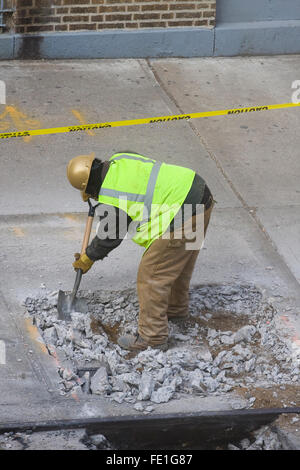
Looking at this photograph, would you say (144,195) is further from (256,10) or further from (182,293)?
(256,10)

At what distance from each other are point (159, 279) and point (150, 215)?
18.7 inches

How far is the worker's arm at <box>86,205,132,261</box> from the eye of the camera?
6055 mm

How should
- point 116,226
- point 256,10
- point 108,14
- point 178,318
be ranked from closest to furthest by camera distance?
1. point 116,226
2. point 178,318
3. point 108,14
4. point 256,10

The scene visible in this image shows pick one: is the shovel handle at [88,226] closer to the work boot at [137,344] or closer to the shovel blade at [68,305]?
the shovel blade at [68,305]

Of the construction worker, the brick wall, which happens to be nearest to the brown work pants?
the construction worker

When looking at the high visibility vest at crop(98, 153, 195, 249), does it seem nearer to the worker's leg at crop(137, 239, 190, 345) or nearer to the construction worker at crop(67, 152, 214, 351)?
the construction worker at crop(67, 152, 214, 351)

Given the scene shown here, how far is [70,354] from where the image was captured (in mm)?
6312

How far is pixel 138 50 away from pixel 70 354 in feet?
17.7

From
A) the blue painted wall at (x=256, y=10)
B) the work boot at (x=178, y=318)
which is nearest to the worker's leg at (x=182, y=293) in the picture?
the work boot at (x=178, y=318)

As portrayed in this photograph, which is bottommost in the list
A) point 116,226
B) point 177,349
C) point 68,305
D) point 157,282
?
point 177,349

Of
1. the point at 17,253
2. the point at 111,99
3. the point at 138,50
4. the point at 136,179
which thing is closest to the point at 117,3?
the point at 138,50

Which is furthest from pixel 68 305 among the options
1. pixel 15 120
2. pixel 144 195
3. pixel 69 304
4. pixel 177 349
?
pixel 15 120

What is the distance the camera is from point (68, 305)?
672 cm

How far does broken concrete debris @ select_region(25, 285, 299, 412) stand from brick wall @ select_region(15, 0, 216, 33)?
4.47m
